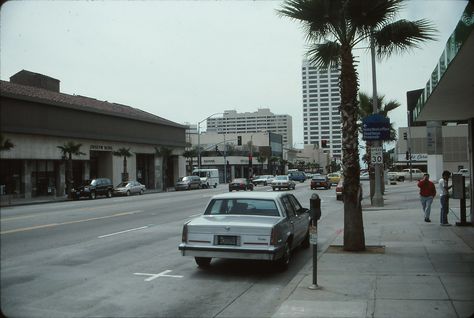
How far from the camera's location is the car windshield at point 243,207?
9.67m

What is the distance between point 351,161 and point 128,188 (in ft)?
107

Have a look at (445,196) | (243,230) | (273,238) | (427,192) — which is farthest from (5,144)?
(427,192)

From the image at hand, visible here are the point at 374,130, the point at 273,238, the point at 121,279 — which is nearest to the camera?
the point at 273,238

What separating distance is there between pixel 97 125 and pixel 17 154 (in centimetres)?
1120

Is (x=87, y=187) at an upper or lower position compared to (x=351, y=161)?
lower

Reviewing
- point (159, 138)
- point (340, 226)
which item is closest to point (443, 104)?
point (340, 226)

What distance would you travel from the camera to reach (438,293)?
7113 mm

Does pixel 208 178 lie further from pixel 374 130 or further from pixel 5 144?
pixel 5 144

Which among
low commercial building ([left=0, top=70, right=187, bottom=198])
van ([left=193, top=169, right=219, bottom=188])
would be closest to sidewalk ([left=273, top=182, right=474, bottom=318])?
low commercial building ([left=0, top=70, right=187, bottom=198])

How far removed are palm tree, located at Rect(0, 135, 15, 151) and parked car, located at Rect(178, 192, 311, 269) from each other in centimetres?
521

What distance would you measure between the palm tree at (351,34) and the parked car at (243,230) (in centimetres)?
162

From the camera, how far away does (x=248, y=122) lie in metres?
170

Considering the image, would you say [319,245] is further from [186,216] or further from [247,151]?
[247,151]

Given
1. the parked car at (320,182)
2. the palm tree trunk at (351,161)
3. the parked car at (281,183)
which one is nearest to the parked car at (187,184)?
the parked car at (281,183)
